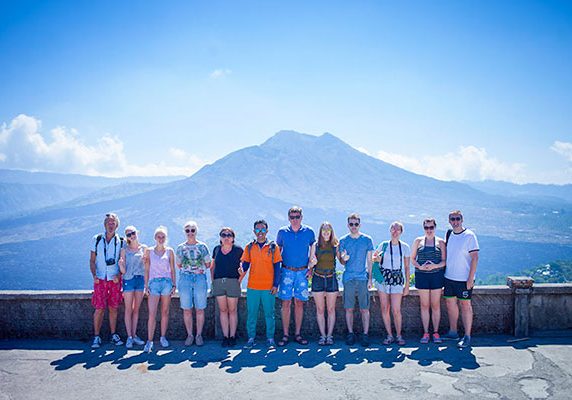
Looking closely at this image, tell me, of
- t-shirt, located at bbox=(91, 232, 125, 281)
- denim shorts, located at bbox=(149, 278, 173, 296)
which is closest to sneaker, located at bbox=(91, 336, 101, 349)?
t-shirt, located at bbox=(91, 232, 125, 281)

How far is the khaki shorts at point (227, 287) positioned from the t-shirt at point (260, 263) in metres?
0.20

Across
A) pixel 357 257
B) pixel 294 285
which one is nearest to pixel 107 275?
pixel 294 285

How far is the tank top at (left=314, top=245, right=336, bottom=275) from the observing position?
5.85 meters

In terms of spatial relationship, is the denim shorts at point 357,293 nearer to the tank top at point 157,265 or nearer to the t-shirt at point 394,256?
the t-shirt at point 394,256

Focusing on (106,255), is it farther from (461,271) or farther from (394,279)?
(461,271)

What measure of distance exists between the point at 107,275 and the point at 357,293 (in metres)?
3.66

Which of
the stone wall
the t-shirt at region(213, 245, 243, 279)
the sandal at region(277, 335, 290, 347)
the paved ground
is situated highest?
the t-shirt at region(213, 245, 243, 279)

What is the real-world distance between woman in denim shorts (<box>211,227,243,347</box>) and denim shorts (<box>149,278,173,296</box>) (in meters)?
0.66

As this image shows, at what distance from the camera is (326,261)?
5.86m

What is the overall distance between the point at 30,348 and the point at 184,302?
90.9 inches

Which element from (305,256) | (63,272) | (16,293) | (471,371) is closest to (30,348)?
(16,293)

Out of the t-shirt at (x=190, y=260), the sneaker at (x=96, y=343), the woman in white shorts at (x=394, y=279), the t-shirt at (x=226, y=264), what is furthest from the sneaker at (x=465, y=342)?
the sneaker at (x=96, y=343)

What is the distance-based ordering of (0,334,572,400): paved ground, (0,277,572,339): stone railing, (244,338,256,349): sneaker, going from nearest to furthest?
(0,334,572,400): paved ground → (244,338,256,349): sneaker → (0,277,572,339): stone railing

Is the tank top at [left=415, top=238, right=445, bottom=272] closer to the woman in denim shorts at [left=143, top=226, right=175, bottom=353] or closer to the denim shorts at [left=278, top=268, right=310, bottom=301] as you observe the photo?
the denim shorts at [left=278, top=268, right=310, bottom=301]
